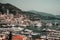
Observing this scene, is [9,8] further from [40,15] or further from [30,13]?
[40,15]

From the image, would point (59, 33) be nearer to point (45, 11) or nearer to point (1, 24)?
point (45, 11)

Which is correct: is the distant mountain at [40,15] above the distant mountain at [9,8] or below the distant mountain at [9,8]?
below

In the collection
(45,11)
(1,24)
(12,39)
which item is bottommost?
(12,39)

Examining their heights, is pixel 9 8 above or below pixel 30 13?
above

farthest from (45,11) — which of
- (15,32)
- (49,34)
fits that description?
(15,32)

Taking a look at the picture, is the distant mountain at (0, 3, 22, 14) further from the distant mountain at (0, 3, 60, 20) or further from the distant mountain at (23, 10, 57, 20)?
the distant mountain at (23, 10, 57, 20)

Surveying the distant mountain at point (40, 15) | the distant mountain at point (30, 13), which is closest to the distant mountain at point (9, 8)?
the distant mountain at point (30, 13)

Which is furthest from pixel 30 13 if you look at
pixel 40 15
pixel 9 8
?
pixel 9 8

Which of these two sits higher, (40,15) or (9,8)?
(9,8)

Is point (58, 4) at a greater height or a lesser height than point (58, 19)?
greater

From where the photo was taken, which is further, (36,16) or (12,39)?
(36,16)

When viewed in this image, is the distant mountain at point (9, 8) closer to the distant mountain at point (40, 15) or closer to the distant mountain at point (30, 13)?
the distant mountain at point (30, 13)
